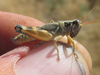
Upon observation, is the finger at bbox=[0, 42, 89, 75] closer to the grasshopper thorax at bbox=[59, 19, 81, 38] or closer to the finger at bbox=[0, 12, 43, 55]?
the grasshopper thorax at bbox=[59, 19, 81, 38]

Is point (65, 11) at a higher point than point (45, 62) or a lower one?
higher

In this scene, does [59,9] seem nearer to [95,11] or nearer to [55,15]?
[55,15]

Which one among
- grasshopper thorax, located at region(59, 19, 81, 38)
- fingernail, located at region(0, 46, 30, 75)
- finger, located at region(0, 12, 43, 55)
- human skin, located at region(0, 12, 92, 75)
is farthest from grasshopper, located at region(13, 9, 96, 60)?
finger, located at region(0, 12, 43, 55)

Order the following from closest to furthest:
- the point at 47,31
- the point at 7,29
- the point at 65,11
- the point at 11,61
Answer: the point at 11,61 < the point at 47,31 < the point at 7,29 < the point at 65,11

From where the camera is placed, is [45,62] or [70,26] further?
[70,26]

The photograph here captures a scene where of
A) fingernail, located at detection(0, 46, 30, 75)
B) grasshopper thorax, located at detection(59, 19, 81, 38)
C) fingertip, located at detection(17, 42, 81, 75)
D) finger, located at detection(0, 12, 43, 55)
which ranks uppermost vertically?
finger, located at detection(0, 12, 43, 55)

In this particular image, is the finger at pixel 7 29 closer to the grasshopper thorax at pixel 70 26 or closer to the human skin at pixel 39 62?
the human skin at pixel 39 62

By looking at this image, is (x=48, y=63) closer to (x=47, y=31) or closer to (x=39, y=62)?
(x=39, y=62)

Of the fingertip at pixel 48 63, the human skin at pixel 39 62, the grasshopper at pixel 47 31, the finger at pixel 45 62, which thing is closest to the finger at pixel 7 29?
the grasshopper at pixel 47 31

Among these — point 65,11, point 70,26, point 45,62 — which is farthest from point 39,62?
point 65,11
